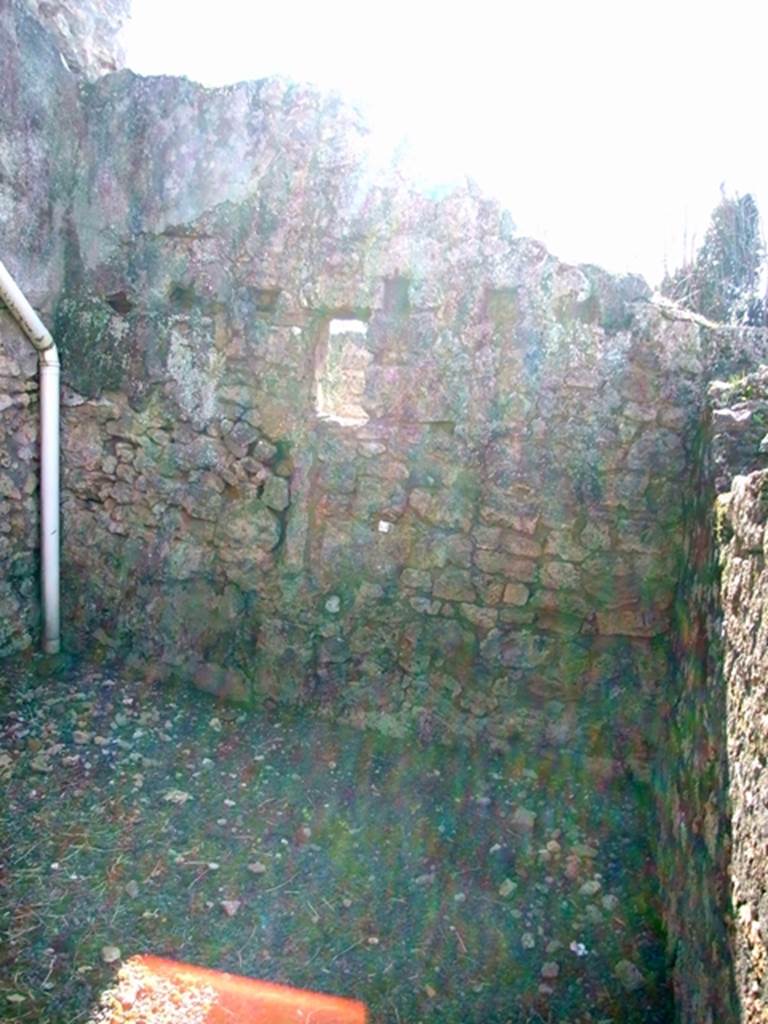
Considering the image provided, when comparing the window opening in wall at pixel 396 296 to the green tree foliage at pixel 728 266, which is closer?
the window opening in wall at pixel 396 296

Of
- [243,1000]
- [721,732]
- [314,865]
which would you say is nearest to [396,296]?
[721,732]

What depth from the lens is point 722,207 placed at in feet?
21.5

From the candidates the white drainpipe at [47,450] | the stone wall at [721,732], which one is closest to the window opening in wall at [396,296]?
the stone wall at [721,732]

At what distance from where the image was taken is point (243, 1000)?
7.68 feet

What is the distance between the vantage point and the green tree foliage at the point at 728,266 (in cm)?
504

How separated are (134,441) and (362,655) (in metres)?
1.48

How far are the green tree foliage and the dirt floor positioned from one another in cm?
334

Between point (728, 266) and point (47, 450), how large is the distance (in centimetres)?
527

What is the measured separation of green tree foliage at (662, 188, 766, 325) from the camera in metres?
5.04

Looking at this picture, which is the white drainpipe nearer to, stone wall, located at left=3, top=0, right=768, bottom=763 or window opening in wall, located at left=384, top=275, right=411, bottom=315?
stone wall, located at left=3, top=0, right=768, bottom=763

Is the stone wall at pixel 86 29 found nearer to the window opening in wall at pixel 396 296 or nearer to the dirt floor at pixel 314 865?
the window opening in wall at pixel 396 296

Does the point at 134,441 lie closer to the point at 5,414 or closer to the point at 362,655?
the point at 5,414

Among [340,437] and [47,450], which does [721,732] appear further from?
[47,450]

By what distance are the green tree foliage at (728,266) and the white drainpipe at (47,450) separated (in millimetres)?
3741
